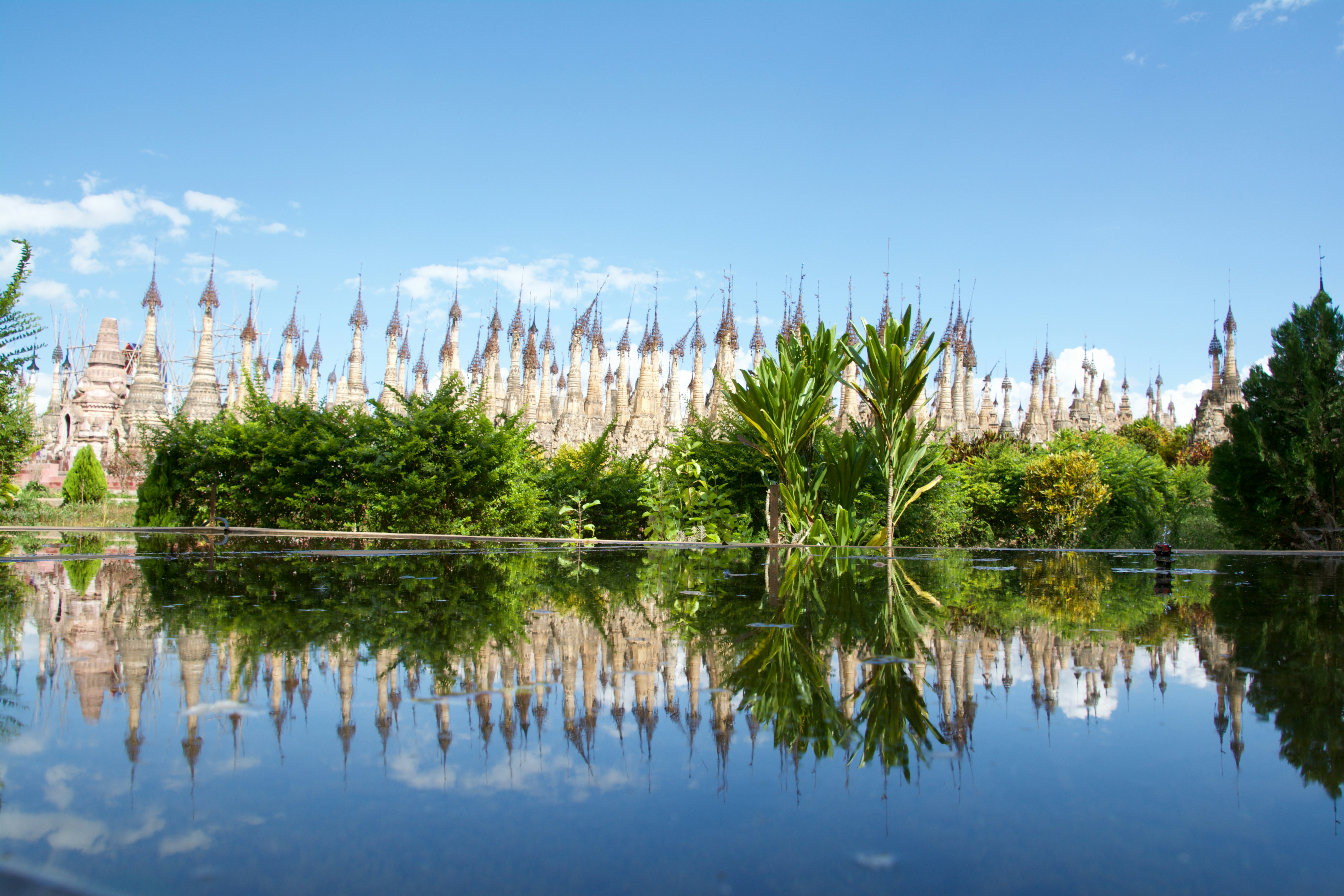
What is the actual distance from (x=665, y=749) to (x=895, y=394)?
6.96 meters

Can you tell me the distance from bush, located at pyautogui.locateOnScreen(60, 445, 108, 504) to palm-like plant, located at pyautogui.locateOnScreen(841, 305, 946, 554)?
740 inches

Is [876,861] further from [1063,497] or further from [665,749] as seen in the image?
[1063,497]

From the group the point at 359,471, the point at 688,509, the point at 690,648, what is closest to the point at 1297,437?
the point at 688,509

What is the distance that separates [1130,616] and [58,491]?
38692mm

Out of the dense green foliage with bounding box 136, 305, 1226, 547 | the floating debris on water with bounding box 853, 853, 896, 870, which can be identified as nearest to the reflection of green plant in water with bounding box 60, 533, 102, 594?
the dense green foliage with bounding box 136, 305, 1226, 547

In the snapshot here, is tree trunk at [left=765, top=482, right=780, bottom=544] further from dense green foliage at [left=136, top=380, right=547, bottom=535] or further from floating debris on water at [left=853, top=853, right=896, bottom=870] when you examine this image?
floating debris on water at [left=853, top=853, right=896, bottom=870]

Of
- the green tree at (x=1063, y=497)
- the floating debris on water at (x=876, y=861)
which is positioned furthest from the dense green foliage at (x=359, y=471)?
the floating debris on water at (x=876, y=861)

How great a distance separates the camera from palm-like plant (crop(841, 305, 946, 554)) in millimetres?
8172

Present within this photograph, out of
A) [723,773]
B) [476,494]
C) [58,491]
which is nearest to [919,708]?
[723,773]

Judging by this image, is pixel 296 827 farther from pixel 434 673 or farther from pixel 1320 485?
pixel 1320 485

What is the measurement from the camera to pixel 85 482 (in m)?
19.8

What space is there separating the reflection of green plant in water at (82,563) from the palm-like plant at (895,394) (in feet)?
20.5

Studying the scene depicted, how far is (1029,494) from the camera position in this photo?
1317cm

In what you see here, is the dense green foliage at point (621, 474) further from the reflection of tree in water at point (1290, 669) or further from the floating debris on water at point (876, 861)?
the floating debris on water at point (876, 861)
